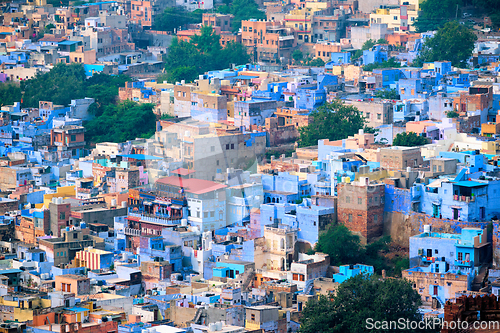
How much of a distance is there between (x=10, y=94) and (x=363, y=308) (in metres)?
31.0

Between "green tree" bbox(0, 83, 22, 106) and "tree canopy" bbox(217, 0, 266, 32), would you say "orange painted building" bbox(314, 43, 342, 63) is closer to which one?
"tree canopy" bbox(217, 0, 266, 32)

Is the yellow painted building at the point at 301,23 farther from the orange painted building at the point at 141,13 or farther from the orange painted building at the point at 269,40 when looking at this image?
the orange painted building at the point at 141,13

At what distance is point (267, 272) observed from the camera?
35.2 m

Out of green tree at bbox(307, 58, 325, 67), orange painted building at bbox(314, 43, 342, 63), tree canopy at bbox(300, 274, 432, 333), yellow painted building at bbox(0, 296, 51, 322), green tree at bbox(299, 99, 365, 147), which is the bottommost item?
yellow painted building at bbox(0, 296, 51, 322)

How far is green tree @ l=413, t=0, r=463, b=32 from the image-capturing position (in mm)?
62250

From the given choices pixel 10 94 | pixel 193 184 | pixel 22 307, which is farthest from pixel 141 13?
pixel 22 307

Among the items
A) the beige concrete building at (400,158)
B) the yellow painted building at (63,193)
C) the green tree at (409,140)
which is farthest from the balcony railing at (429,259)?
the yellow painted building at (63,193)

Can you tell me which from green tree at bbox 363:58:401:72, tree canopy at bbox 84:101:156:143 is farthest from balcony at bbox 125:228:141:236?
green tree at bbox 363:58:401:72

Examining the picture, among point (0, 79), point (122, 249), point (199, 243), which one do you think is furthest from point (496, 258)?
point (0, 79)

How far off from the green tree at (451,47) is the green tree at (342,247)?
69.8 ft

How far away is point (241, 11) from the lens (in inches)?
2862

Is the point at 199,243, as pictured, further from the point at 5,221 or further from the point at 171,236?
the point at 5,221

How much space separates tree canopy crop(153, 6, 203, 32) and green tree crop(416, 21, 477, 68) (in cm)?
2061

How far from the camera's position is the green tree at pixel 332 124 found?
46.2 meters
